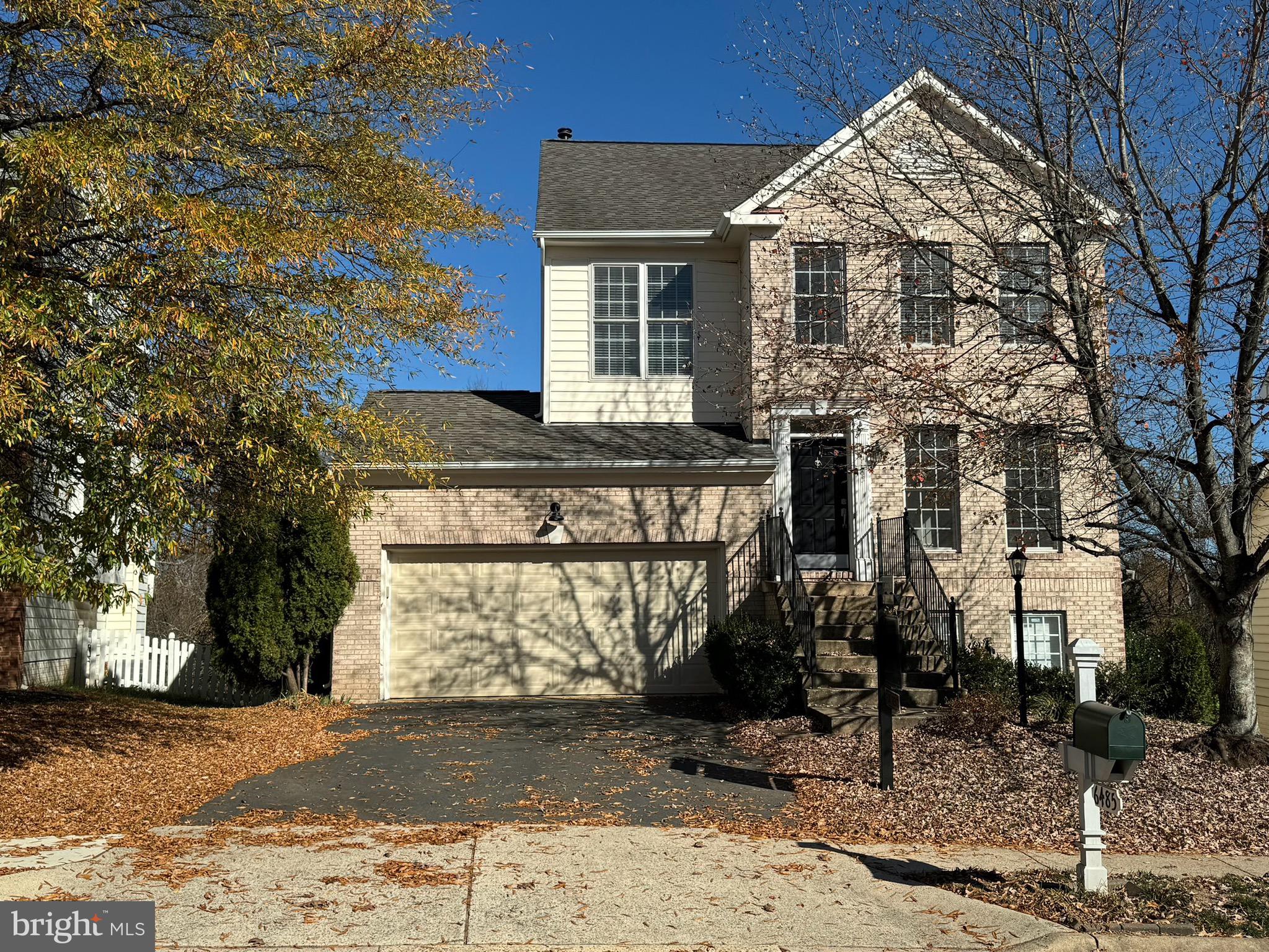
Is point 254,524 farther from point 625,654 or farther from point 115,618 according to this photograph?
point 115,618

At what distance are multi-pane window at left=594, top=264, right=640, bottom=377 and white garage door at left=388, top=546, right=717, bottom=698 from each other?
295 cm

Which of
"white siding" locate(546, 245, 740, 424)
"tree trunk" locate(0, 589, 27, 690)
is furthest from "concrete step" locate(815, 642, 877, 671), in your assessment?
"tree trunk" locate(0, 589, 27, 690)

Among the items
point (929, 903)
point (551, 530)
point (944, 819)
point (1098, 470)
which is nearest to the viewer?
point (929, 903)

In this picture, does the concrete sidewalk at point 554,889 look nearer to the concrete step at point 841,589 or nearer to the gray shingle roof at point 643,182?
the concrete step at point 841,589

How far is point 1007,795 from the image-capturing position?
29.2 feet

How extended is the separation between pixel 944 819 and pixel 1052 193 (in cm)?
588

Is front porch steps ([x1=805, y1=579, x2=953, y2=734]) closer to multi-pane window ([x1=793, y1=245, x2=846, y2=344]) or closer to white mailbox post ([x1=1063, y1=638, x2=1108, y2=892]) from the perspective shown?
multi-pane window ([x1=793, y1=245, x2=846, y2=344])

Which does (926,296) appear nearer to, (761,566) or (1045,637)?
(761,566)

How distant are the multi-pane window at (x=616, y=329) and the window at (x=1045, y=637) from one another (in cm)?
698

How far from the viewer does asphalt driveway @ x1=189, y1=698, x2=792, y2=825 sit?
28.0ft

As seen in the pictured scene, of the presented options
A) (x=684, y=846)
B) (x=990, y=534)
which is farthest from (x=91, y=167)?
(x=990, y=534)

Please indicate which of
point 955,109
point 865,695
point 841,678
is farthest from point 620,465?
point 955,109

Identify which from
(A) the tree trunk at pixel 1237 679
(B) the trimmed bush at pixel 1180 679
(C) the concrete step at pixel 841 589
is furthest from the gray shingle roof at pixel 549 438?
(A) the tree trunk at pixel 1237 679

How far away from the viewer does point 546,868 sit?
266 inches
